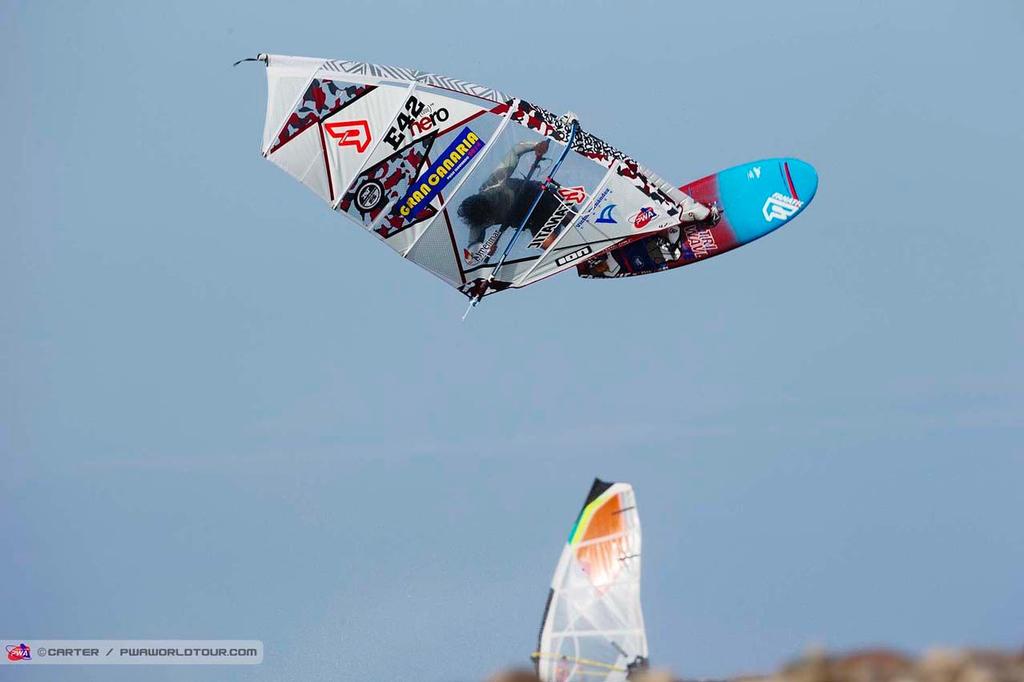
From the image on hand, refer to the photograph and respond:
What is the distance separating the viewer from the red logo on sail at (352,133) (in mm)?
26844

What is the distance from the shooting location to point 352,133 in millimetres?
26891

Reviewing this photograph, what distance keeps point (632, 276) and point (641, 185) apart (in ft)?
6.46

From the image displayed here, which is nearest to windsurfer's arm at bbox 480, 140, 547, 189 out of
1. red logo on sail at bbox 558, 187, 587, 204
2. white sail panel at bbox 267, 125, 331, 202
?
red logo on sail at bbox 558, 187, 587, 204

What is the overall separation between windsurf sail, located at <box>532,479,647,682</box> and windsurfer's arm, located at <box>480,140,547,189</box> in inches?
294

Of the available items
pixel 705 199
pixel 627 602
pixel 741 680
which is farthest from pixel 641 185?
pixel 741 680

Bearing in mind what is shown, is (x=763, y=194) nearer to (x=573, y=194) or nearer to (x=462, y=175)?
(x=573, y=194)

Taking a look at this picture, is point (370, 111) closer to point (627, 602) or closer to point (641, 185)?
point (641, 185)

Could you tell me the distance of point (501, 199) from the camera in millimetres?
27250

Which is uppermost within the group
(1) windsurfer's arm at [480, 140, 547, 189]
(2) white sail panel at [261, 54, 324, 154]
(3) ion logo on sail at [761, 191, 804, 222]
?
(2) white sail panel at [261, 54, 324, 154]

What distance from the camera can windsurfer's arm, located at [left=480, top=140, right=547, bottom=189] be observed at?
88.3ft

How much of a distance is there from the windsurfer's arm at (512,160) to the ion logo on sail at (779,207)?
4434 millimetres

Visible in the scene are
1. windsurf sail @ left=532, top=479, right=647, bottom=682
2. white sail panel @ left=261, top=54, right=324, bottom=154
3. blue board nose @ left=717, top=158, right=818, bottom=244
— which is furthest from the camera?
blue board nose @ left=717, top=158, right=818, bottom=244

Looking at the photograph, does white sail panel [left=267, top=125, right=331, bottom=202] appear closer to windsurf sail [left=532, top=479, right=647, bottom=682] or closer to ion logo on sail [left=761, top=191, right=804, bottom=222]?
ion logo on sail [left=761, top=191, right=804, bottom=222]

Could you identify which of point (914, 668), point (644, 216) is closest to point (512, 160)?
point (644, 216)
